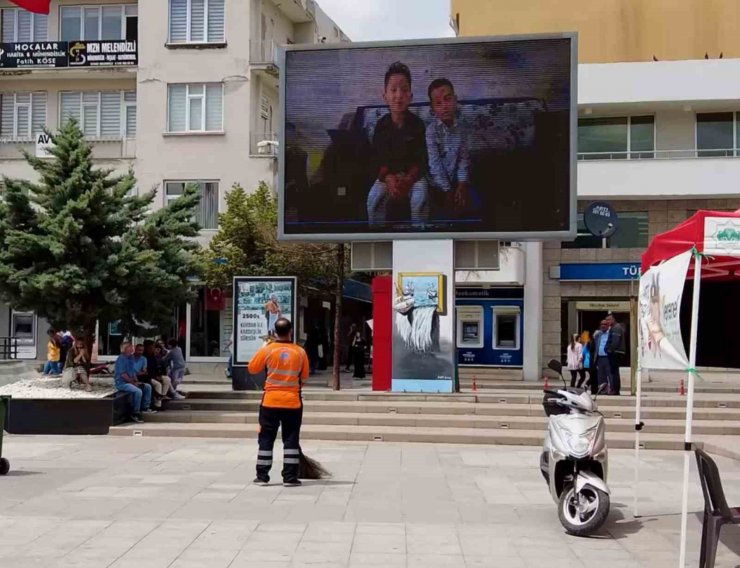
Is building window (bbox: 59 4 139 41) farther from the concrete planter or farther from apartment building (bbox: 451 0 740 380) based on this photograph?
the concrete planter

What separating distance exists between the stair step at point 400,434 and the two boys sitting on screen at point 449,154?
485cm

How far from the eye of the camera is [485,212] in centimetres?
1884

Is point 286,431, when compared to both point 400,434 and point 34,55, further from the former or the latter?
point 34,55

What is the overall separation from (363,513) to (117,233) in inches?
379

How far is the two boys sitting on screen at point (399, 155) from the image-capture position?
62.5 ft

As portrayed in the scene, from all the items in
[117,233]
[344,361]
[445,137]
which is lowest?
[344,361]

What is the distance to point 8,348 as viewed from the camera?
31688mm

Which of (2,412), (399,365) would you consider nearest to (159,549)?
(2,412)

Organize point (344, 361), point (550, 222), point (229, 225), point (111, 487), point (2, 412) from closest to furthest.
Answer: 1. point (111, 487)
2. point (2, 412)
3. point (550, 222)
4. point (229, 225)
5. point (344, 361)

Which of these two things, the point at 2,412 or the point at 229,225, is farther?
the point at 229,225

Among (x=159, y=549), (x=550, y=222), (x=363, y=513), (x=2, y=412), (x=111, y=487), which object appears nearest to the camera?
(x=159, y=549)

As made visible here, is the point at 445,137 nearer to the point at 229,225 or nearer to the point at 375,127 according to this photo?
the point at 375,127

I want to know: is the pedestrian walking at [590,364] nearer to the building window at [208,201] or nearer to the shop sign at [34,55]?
the building window at [208,201]

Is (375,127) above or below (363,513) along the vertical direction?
above
